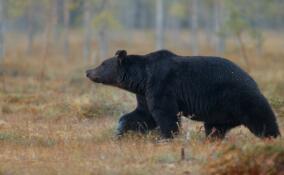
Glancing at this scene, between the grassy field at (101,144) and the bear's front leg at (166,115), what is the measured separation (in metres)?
0.24

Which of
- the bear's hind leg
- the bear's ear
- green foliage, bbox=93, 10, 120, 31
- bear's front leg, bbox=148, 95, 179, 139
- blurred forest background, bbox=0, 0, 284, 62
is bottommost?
blurred forest background, bbox=0, 0, 284, 62

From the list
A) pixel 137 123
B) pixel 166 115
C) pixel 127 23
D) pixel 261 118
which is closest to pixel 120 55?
pixel 137 123

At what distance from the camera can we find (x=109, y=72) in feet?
40.6

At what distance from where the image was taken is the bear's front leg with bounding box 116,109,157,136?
479 inches

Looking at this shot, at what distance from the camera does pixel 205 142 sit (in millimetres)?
10969

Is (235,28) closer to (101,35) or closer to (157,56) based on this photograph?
(101,35)

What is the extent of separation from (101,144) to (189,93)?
1.60 meters

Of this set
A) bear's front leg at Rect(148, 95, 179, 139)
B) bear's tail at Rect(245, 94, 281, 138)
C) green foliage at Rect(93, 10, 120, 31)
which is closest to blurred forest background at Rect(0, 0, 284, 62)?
green foliage at Rect(93, 10, 120, 31)

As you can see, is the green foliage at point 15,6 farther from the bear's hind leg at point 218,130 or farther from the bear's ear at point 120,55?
the bear's hind leg at point 218,130

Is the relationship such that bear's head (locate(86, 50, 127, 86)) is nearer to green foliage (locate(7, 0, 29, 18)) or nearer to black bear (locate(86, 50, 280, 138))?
black bear (locate(86, 50, 280, 138))

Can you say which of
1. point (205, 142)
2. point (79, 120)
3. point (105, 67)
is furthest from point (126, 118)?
point (79, 120)

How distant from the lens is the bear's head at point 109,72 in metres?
12.2

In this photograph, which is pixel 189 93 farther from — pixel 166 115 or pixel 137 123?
pixel 137 123

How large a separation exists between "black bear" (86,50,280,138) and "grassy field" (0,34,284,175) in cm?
31
